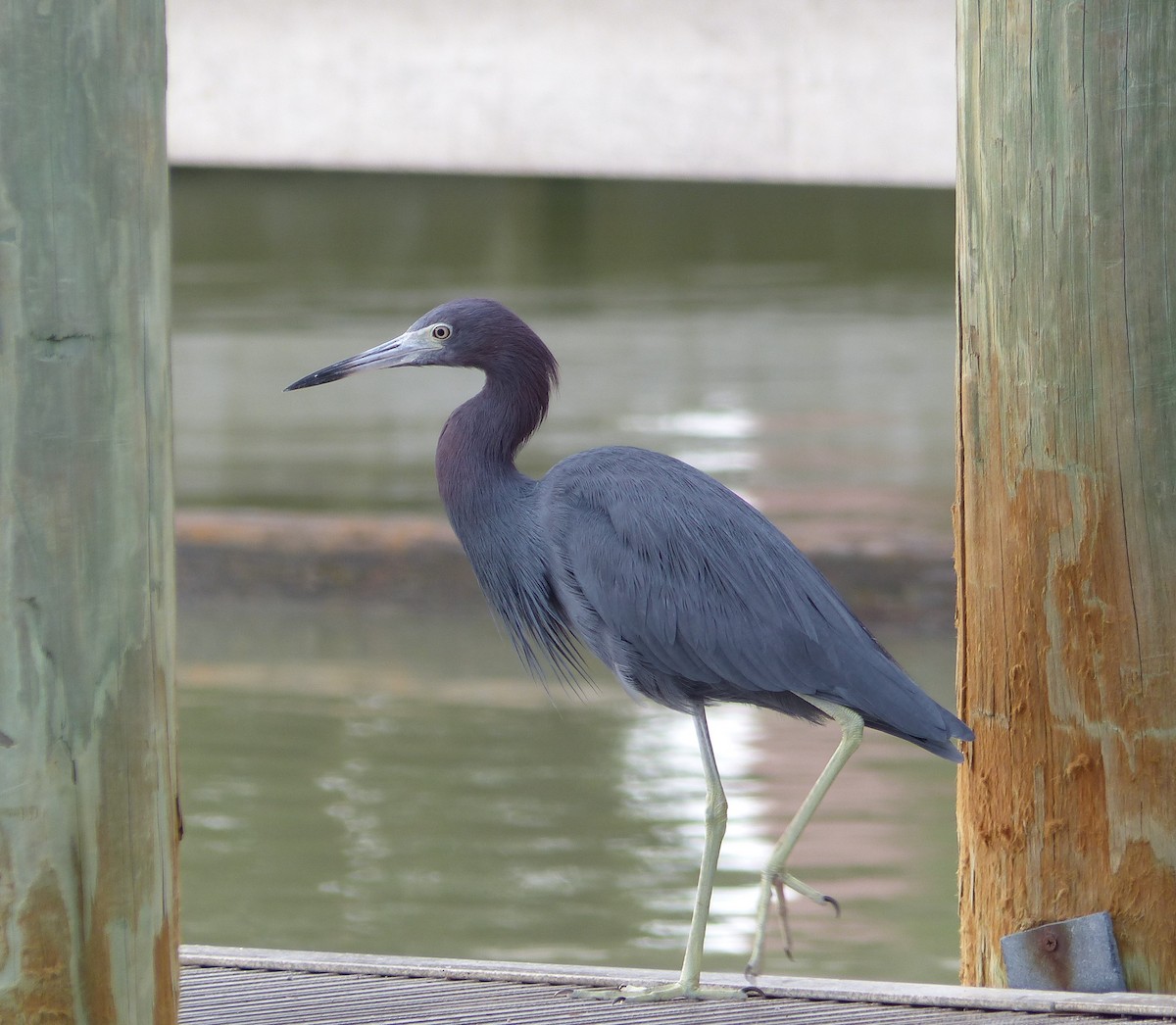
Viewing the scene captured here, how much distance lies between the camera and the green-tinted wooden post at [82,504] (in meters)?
1.90

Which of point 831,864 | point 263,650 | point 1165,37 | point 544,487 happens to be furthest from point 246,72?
point 1165,37

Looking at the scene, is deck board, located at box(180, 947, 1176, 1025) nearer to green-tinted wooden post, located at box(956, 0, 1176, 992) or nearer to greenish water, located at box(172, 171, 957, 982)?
green-tinted wooden post, located at box(956, 0, 1176, 992)

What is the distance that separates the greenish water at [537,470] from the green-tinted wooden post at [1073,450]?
71.9 inches

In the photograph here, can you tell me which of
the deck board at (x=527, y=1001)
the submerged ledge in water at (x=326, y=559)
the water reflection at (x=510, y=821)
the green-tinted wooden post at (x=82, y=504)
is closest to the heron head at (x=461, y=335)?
the deck board at (x=527, y=1001)

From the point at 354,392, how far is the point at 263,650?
3428 mm

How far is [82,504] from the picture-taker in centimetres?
195

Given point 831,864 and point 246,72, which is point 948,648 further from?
point 246,72

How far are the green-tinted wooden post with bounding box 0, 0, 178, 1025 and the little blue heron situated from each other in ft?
3.25

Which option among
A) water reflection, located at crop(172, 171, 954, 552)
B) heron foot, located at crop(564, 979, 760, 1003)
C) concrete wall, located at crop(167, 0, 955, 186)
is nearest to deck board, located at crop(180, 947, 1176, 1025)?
heron foot, located at crop(564, 979, 760, 1003)

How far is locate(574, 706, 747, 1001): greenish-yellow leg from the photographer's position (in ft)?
9.11

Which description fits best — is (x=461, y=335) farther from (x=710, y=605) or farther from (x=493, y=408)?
(x=710, y=605)

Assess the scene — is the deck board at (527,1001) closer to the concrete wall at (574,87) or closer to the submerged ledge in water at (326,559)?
the concrete wall at (574,87)

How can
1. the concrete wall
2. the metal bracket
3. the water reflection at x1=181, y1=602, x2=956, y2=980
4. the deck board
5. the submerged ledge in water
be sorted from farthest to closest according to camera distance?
the submerged ledge in water
the concrete wall
the water reflection at x1=181, y1=602, x2=956, y2=980
the metal bracket
the deck board

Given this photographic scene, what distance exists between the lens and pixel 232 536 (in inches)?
368
